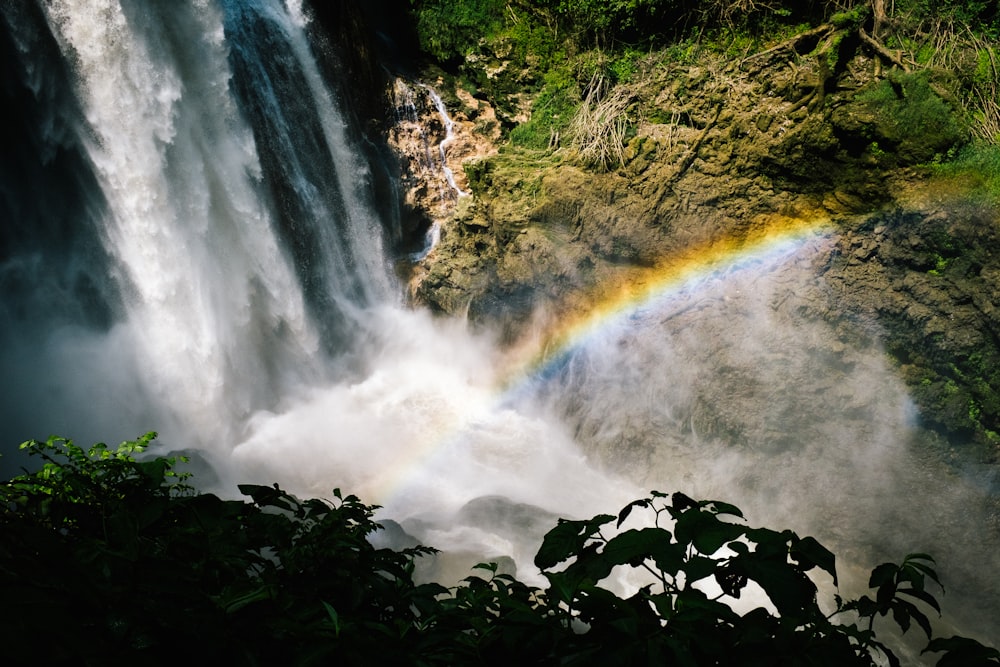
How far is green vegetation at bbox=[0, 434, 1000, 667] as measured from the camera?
774 mm

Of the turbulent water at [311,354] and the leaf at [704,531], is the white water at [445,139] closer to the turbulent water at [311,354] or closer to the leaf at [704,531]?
the turbulent water at [311,354]

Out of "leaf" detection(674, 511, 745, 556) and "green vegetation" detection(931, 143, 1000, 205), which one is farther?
"green vegetation" detection(931, 143, 1000, 205)

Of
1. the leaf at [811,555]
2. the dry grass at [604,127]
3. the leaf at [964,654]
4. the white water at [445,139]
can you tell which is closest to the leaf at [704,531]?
the leaf at [811,555]

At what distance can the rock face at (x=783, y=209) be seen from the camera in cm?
668

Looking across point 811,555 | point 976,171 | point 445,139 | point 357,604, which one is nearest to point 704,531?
point 811,555

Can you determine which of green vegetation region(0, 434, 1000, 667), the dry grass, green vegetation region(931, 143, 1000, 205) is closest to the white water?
the dry grass

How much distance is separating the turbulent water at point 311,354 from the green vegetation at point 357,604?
6.07 meters

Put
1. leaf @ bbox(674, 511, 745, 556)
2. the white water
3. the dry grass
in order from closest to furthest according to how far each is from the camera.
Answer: leaf @ bbox(674, 511, 745, 556)
the dry grass
the white water

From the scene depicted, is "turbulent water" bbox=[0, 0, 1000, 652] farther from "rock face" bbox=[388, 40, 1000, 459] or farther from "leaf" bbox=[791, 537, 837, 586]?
"leaf" bbox=[791, 537, 837, 586]

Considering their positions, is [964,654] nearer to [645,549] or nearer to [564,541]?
[645,549]

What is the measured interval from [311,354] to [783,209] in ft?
28.2

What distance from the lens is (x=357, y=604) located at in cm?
117

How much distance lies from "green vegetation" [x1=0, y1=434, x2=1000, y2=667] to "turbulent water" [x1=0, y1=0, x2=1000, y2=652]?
607cm

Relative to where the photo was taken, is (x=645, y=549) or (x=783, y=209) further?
(x=783, y=209)
